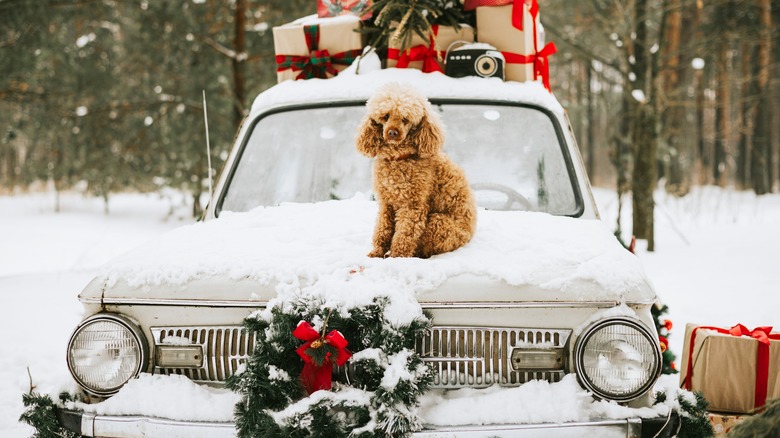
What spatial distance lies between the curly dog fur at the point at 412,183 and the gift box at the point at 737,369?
4.76 ft

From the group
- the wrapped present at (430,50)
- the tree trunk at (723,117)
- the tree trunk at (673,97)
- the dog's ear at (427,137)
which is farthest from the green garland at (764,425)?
the tree trunk at (723,117)

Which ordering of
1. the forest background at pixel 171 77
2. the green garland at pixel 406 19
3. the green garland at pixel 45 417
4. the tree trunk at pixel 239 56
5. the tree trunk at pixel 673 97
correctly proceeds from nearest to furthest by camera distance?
the green garland at pixel 45 417 < the green garland at pixel 406 19 < the forest background at pixel 171 77 < the tree trunk at pixel 239 56 < the tree trunk at pixel 673 97

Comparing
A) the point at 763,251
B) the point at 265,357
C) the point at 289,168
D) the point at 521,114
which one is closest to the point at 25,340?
the point at 289,168

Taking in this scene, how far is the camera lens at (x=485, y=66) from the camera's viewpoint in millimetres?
3537

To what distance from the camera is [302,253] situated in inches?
93.1

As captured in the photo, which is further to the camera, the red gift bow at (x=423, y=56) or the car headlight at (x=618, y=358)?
the red gift bow at (x=423, y=56)

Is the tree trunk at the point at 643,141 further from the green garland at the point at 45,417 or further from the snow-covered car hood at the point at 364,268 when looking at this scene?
the green garland at the point at 45,417

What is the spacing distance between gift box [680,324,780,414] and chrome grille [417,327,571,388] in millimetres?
1260

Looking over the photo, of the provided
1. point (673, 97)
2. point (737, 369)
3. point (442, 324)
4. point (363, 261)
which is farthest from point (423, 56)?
point (673, 97)

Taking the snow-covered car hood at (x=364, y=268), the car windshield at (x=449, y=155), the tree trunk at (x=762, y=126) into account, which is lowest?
the tree trunk at (x=762, y=126)

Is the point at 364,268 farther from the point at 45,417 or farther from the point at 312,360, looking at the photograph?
the point at 45,417

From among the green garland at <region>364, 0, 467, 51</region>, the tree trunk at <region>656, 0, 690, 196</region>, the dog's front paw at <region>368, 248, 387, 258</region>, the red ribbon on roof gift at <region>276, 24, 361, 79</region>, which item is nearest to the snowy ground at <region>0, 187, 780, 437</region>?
the dog's front paw at <region>368, 248, 387, 258</region>

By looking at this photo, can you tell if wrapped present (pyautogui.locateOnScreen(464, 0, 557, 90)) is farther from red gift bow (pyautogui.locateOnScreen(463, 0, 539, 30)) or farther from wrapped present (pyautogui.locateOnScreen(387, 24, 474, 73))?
wrapped present (pyautogui.locateOnScreen(387, 24, 474, 73))

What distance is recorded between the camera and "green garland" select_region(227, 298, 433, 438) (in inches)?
75.1
